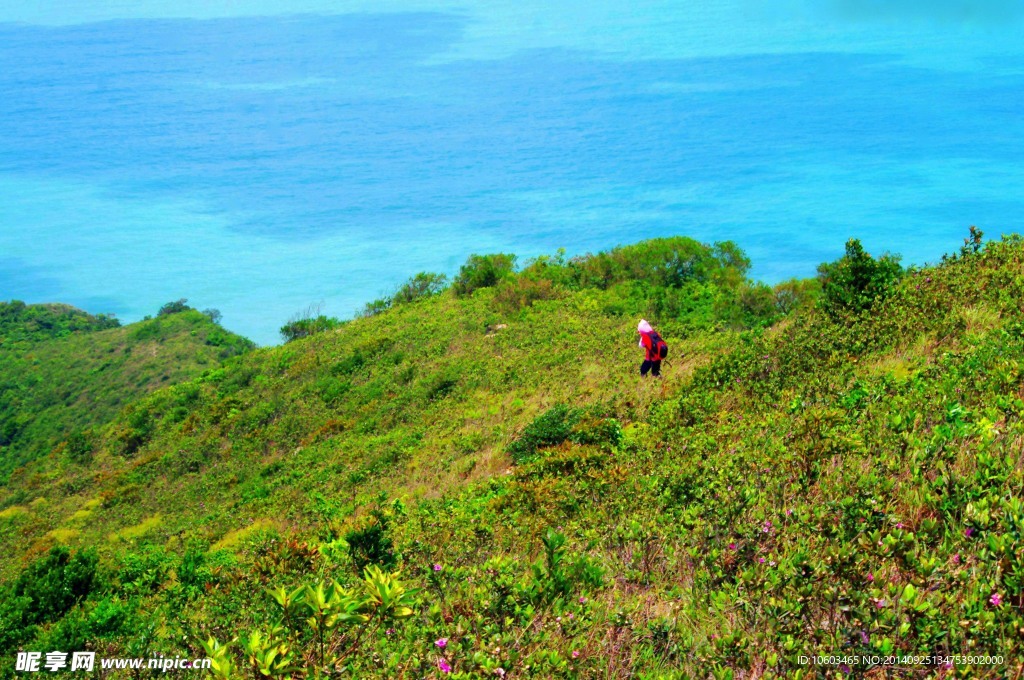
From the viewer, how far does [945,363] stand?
8.86 m

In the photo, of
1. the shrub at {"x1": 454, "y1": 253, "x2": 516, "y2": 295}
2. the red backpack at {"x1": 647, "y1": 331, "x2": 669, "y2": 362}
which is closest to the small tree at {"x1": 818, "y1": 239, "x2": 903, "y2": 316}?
the red backpack at {"x1": 647, "y1": 331, "x2": 669, "y2": 362}

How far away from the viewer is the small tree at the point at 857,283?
13.5 metres

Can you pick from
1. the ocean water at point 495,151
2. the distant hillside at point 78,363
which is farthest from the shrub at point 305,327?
the ocean water at point 495,151

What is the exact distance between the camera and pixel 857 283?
13.8 meters

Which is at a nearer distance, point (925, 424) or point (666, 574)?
point (666, 574)

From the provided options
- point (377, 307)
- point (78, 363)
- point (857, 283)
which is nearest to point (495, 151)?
point (78, 363)

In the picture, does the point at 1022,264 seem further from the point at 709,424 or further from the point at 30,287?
the point at 30,287

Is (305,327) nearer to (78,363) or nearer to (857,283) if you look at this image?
(78,363)

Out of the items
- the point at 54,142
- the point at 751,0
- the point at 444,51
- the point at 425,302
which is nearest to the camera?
the point at 425,302

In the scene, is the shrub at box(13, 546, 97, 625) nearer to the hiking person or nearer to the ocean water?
the hiking person

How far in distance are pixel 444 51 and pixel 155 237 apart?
66.3m

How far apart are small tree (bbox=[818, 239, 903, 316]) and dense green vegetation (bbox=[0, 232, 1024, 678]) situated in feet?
0.19

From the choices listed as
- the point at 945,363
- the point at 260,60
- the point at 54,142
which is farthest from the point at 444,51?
the point at 945,363

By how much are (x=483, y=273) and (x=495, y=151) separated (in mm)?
62388
